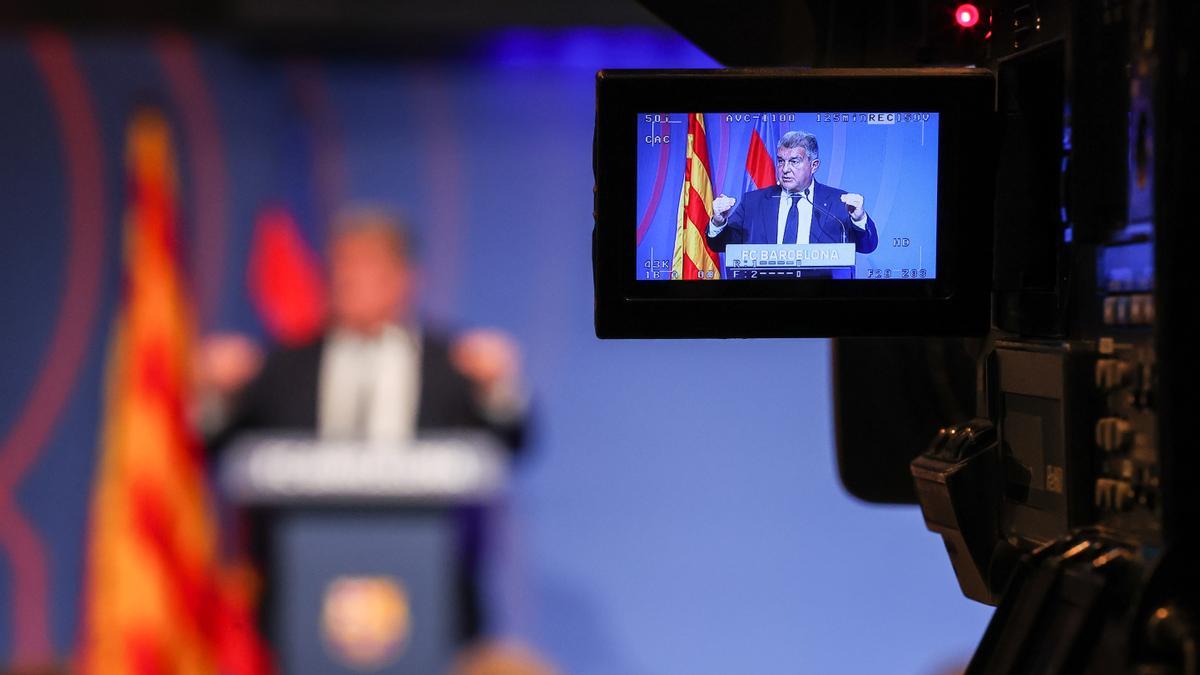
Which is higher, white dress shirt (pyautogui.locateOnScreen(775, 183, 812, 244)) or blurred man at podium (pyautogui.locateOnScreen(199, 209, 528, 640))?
white dress shirt (pyautogui.locateOnScreen(775, 183, 812, 244))

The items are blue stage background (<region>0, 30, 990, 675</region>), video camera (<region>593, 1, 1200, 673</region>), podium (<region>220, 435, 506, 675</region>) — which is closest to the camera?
video camera (<region>593, 1, 1200, 673</region>)

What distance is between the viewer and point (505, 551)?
4219 mm

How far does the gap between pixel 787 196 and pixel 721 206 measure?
7 centimetres

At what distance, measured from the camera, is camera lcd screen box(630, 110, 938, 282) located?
1343 millimetres

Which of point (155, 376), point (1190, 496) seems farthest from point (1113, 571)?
point (155, 376)

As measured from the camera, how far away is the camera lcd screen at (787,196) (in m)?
1.34

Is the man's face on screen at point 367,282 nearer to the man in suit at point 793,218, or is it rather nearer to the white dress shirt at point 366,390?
the white dress shirt at point 366,390

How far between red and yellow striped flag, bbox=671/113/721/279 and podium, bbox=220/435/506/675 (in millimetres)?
2706

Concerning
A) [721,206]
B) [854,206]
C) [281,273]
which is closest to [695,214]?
[721,206]

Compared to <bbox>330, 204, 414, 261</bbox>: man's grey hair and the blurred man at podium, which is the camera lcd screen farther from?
<bbox>330, 204, 414, 261</bbox>: man's grey hair

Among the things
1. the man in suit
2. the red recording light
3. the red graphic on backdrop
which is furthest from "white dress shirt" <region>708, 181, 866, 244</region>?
the red graphic on backdrop

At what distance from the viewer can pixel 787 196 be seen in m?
1.36

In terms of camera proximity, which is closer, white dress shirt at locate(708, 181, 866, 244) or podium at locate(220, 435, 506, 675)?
white dress shirt at locate(708, 181, 866, 244)

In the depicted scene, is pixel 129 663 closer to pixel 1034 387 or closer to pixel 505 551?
pixel 505 551
